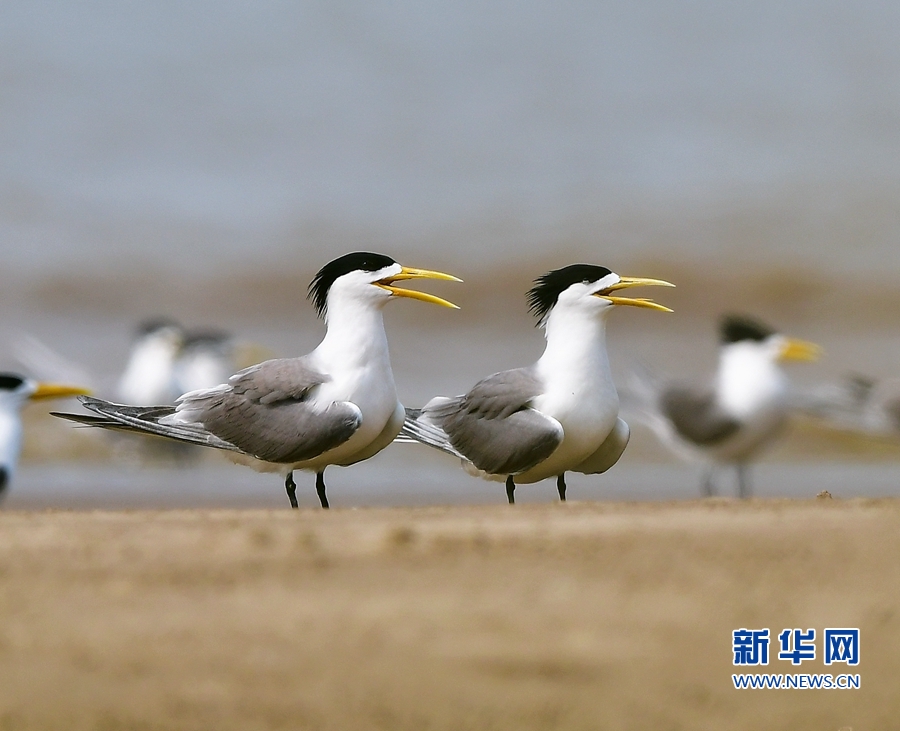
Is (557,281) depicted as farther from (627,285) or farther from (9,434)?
(9,434)

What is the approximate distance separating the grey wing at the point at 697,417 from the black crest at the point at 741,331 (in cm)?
57

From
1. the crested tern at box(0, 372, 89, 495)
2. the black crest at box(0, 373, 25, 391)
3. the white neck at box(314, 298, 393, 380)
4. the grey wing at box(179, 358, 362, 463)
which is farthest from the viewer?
the black crest at box(0, 373, 25, 391)

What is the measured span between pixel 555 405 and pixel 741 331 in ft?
14.2

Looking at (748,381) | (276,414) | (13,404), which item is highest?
(748,381)

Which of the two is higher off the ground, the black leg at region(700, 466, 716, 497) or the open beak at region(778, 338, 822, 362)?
the open beak at region(778, 338, 822, 362)

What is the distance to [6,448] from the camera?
1169 centimetres

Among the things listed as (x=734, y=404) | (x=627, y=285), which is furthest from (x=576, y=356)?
(x=734, y=404)

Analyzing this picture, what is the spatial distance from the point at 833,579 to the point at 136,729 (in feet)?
8.50

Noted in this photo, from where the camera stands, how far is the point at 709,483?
1180cm

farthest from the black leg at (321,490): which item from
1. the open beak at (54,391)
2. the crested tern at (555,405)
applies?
the open beak at (54,391)

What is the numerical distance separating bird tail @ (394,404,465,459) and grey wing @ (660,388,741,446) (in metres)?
3.22

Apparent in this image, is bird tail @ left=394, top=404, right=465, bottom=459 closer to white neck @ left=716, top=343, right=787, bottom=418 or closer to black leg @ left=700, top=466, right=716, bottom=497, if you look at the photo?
white neck @ left=716, top=343, right=787, bottom=418

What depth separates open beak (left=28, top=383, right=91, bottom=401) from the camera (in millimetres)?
11820

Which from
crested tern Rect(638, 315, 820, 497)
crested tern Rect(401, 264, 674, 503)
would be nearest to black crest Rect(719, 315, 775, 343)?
crested tern Rect(638, 315, 820, 497)
